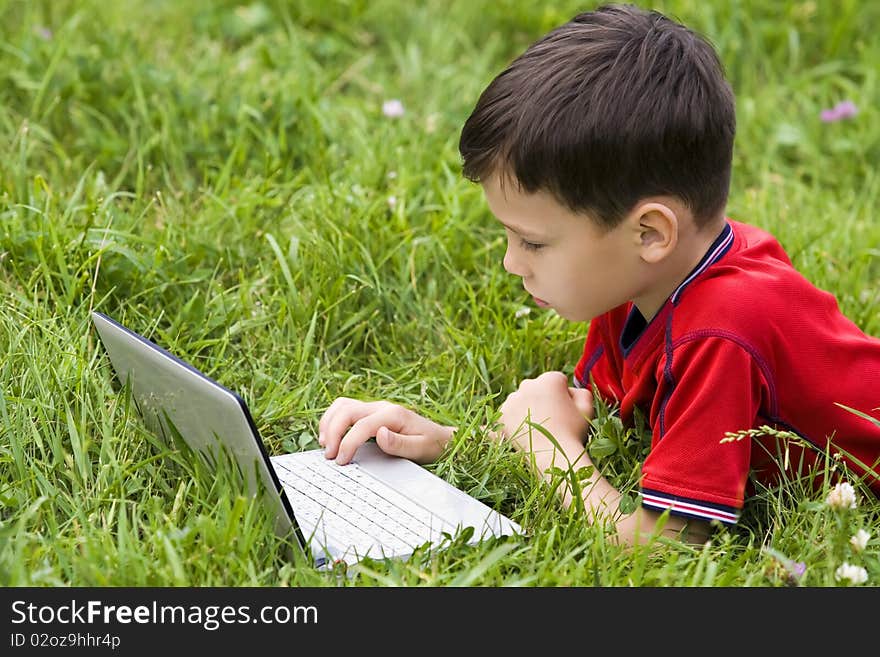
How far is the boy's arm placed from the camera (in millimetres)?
2146

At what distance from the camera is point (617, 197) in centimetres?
214

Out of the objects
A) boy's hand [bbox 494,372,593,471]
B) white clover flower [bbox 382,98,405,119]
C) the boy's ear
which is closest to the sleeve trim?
boy's hand [bbox 494,372,593,471]

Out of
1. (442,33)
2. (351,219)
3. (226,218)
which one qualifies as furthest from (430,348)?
(442,33)

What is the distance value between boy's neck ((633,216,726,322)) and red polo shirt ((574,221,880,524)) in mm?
21

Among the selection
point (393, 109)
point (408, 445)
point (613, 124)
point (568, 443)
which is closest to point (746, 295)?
point (613, 124)

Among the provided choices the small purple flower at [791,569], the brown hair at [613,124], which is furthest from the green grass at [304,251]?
the brown hair at [613,124]

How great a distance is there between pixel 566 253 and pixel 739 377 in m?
0.38

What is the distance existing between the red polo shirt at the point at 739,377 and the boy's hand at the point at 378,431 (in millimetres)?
403

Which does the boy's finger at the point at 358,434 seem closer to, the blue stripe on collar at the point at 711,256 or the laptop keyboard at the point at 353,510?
the laptop keyboard at the point at 353,510

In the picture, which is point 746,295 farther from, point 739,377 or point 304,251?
point 304,251

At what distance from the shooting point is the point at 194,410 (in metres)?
2.05

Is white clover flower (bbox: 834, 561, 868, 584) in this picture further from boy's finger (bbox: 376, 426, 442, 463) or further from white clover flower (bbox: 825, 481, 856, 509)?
boy's finger (bbox: 376, 426, 442, 463)

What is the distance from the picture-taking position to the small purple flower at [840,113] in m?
4.03
